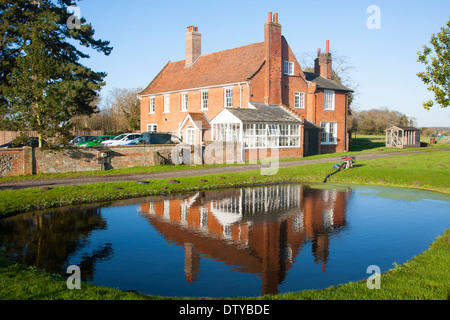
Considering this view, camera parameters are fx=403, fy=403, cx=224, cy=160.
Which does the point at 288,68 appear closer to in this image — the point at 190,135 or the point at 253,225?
the point at 190,135

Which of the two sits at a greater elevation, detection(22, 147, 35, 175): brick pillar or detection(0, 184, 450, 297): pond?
detection(22, 147, 35, 175): brick pillar

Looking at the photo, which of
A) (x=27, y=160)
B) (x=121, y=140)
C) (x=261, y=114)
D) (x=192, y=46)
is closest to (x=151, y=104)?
(x=192, y=46)

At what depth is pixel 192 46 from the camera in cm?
4519

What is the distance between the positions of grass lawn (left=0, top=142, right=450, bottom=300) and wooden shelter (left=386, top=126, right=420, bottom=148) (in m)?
18.8

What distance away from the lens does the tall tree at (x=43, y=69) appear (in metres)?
21.5

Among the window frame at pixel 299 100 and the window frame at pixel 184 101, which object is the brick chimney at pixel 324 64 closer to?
the window frame at pixel 299 100

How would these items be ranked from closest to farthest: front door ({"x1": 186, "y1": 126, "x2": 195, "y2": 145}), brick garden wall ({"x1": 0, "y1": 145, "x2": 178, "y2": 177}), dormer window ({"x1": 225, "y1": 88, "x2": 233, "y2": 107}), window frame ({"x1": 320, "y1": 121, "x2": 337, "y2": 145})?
brick garden wall ({"x1": 0, "y1": 145, "x2": 178, "y2": 177}), dormer window ({"x1": 225, "y1": 88, "x2": 233, "y2": 107}), front door ({"x1": 186, "y1": 126, "x2": 195, "y2": 145}), window frame ({"x1": 320, "y1": 121, "x2": 337, "y2": 145})

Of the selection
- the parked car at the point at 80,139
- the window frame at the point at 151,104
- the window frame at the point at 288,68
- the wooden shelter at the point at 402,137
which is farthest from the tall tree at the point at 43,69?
the wooden shelter at the point at 402,137

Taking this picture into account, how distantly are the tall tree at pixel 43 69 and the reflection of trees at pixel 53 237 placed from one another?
9.72 meters

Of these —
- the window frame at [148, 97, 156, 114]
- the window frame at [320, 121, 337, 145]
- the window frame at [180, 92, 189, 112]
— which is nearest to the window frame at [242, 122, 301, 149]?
the window frame at [320, 121, 337, 145]

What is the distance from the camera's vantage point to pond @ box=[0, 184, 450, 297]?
788 centimetres

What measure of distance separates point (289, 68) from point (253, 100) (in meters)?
6.15

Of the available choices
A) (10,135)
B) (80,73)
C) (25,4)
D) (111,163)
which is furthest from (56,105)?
(10,135)

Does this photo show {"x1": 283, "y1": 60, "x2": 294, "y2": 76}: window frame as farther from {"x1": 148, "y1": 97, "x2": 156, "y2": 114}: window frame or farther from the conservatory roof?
{"x1": 148, "y1": 97, "x2": 156, "y2": 114}: window frame
